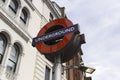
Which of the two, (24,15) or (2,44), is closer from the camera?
(2,44)

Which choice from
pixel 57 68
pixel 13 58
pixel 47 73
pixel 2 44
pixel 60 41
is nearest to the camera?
pixel 57 68

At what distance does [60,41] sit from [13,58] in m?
7.58

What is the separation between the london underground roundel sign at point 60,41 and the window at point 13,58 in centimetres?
644

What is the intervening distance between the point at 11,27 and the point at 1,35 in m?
0.89

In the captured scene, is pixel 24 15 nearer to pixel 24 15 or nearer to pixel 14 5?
pixel 24 15

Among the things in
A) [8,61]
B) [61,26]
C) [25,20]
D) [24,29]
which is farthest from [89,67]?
[25,20]

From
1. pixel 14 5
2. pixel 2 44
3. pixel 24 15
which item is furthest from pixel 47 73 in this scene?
pixel 14 5

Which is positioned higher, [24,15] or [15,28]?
[24,15]

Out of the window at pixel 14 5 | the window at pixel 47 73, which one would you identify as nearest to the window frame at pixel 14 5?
the window at pixel 14 5

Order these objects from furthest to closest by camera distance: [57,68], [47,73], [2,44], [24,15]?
[47,73]
[24,15]
[2,44]
[57,68]

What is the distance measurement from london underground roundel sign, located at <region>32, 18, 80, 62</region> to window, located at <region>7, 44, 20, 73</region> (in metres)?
6.44

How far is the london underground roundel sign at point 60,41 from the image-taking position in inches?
240

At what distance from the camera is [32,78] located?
1395 cm

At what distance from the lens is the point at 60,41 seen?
246 inches
